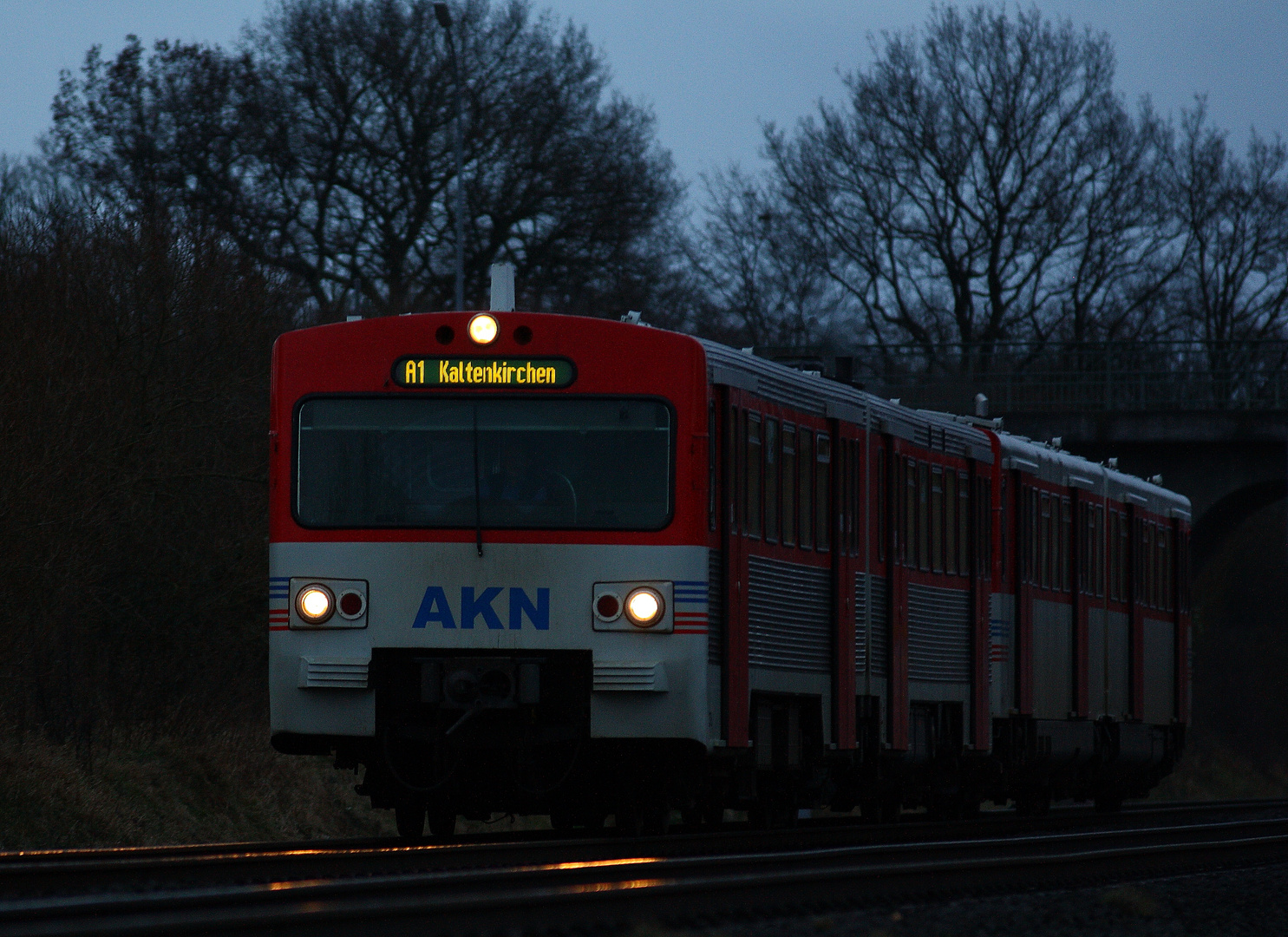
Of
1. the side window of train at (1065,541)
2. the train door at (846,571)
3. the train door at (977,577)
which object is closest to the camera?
the train door at (846,571)

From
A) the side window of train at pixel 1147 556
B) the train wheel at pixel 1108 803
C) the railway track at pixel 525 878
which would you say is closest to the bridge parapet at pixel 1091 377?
the side window of train at pixel 1147 556

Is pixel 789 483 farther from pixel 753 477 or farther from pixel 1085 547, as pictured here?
pixel 1085 547

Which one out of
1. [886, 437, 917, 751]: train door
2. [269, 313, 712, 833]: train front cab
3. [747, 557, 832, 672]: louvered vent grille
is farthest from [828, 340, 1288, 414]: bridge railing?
[269, 313, 712, 833]: train front cab

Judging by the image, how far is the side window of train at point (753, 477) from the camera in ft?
48.3

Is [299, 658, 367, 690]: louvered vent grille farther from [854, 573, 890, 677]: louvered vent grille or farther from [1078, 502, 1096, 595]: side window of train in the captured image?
[1078, 502, 1096, 595]: side window of train

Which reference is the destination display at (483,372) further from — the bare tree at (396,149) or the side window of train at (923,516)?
the bare tree at (396,149)

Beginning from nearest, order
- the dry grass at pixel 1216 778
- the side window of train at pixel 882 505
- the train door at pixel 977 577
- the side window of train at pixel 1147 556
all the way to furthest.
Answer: the side window of train at pixel 882 505, the train door at pixel 977 577, the side window of train at pixel 1147 556, the dry grass at pixel 1216 778

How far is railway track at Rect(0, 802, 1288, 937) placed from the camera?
879cm

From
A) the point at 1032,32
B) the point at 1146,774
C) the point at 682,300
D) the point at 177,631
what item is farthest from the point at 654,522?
the point at 1032,32

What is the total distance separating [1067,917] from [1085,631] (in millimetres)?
12914

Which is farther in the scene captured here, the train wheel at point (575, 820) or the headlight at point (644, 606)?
the train wheel at point (575, 820)

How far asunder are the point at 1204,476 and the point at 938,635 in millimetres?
19132

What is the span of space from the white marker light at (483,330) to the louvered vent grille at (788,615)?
216 cm

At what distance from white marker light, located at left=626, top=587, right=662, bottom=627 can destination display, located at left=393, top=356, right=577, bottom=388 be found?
1350 mm
